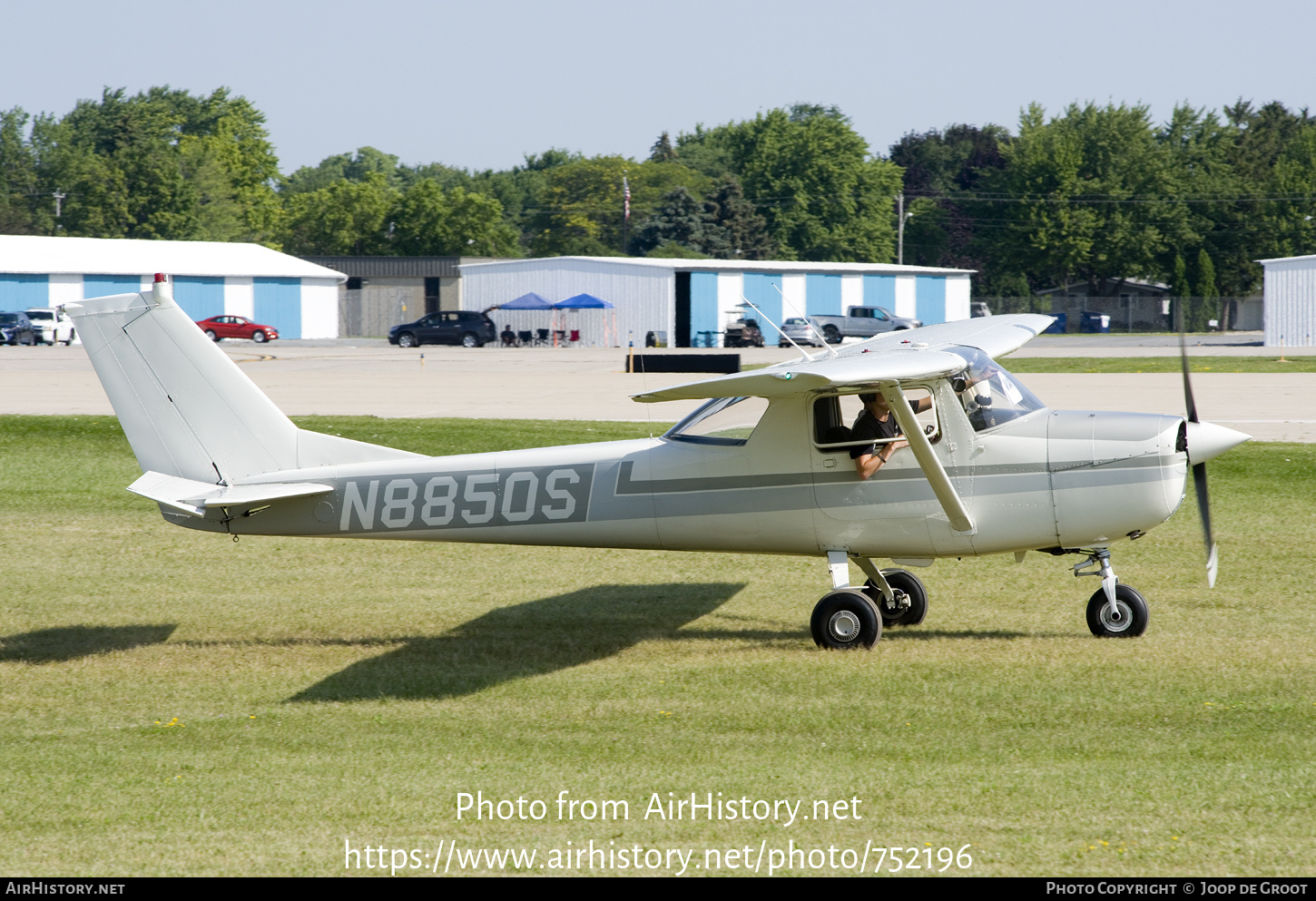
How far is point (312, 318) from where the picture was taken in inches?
3009

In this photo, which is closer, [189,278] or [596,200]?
[189,278]

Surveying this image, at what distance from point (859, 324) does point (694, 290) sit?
8498 mm

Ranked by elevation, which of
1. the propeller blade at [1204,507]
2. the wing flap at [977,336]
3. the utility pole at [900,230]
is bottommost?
the propeller blade at [1204,507]

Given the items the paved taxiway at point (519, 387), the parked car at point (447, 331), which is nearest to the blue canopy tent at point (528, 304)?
the parked car at point (447, 331)

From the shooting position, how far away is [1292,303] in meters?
56.9

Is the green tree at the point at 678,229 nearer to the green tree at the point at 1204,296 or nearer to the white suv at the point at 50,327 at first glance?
the green tree at the point at 1204,296

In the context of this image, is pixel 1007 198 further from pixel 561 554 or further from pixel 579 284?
pixel 561 554

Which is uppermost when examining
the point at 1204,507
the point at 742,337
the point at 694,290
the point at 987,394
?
the point at 694,290

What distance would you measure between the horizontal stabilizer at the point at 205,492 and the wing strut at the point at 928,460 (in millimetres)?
4433

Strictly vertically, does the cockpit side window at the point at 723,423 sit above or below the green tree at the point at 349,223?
below

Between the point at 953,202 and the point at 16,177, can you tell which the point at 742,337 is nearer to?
the point at 953,202

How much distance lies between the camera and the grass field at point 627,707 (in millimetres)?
6066

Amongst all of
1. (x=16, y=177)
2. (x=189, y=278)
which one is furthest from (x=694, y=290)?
(x=16, y=177)

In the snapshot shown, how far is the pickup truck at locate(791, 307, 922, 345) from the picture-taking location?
6169 cm
